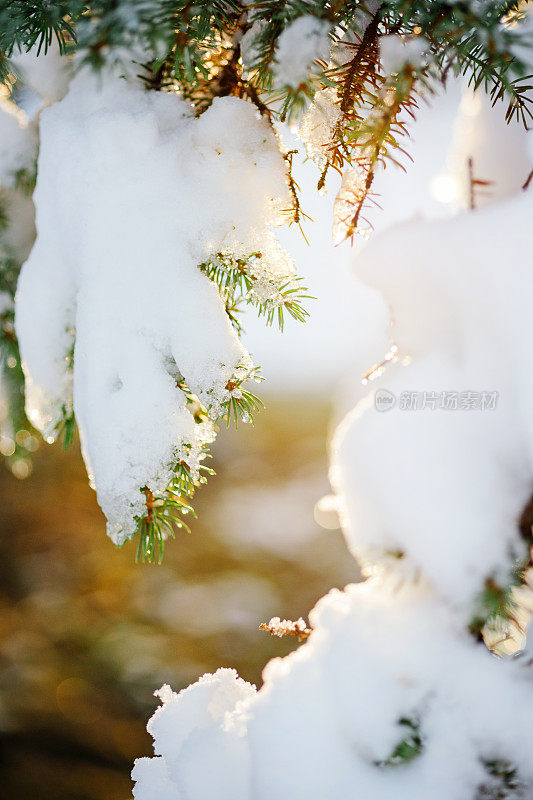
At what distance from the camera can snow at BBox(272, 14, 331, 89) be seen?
0.55 meters

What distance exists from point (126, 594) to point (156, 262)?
129 inches

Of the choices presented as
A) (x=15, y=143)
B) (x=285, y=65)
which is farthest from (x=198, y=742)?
(x=15, y=143)

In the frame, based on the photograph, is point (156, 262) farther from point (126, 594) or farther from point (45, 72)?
point (126, 594)

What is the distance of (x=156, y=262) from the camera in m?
0.70

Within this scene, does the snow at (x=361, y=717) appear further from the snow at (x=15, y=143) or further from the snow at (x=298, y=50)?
the snow at (x=15, y=143)

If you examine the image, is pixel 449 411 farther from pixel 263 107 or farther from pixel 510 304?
pixel 263 107

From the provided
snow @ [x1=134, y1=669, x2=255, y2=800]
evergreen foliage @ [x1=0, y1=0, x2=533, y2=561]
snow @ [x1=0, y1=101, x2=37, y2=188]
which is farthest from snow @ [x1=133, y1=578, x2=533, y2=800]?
snow @ [x1=0, y1=101, x2=37, y2=188]

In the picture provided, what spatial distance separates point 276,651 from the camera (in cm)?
332

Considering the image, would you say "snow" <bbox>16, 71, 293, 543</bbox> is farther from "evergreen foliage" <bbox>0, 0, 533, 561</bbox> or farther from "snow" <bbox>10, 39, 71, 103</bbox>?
"snow" <bbox>10, 39, 71, 103</bbox>

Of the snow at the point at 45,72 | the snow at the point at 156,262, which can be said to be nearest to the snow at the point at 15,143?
the snow at the point at 45,72

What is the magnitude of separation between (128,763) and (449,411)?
285cm

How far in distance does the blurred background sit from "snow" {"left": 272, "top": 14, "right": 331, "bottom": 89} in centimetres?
37

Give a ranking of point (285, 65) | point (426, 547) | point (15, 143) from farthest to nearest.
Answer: point (15, 143), point (426, 547), point (285, 65)

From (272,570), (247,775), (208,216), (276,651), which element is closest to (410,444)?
(208,216)
